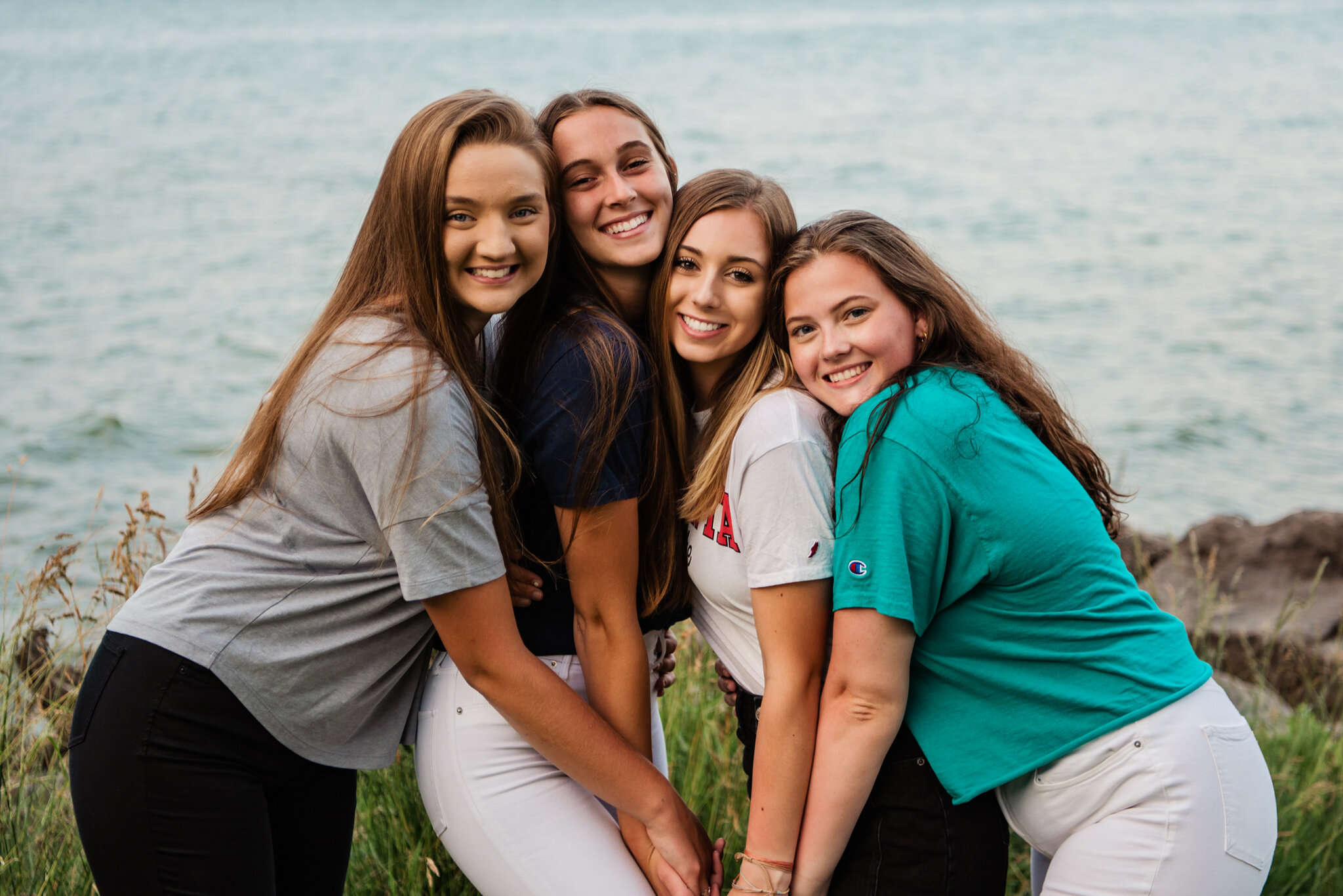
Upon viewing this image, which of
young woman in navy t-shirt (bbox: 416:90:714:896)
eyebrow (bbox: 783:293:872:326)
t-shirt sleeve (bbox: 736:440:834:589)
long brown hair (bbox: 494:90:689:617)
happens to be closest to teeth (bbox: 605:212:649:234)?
long brown hair (bbox: 494:90:689:617)

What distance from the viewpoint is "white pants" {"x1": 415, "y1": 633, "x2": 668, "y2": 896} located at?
7.76ft

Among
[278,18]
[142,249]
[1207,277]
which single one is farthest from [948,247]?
[278,18]

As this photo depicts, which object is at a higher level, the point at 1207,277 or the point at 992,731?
Result: the point at 992,731

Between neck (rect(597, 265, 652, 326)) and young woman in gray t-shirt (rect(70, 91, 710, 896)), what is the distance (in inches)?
17.7

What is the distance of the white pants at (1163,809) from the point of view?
2.06 meters

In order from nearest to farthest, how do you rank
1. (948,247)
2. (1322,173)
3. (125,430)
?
(125,430) < (948,247) < (1322,173)

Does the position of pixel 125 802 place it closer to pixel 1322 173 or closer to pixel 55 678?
pixel 55 678

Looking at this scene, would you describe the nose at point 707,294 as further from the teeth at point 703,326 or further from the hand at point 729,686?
the hand at point 729,686

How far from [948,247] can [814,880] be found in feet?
56.1

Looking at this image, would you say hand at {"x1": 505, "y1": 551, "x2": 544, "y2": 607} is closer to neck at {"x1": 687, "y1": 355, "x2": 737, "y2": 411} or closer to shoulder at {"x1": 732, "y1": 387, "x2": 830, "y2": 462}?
shoulder at {"x1": 732, "y1": 387, "x2": 830, "y2": 462}

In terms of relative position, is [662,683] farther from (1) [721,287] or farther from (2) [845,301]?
(2) [845,301]

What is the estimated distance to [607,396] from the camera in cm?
237

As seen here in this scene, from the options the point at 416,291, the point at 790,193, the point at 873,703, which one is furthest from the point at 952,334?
the point at 790,193

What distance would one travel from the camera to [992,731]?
2.19 metres
